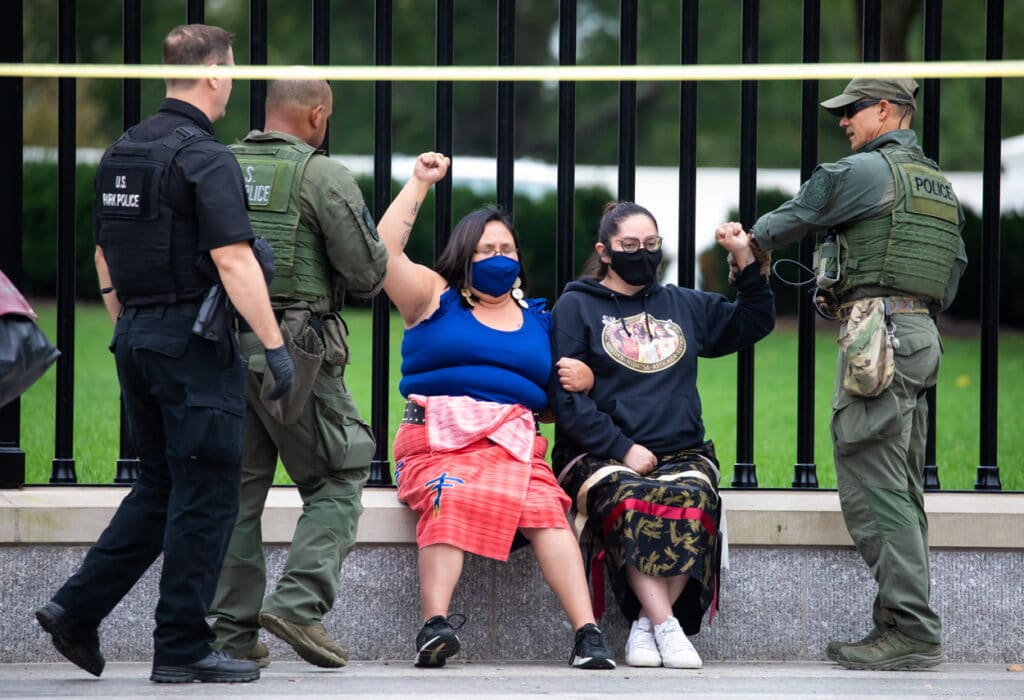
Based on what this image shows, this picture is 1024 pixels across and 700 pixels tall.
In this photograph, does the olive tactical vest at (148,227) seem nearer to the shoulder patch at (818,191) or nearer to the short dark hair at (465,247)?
the short dark hair at (465,247)

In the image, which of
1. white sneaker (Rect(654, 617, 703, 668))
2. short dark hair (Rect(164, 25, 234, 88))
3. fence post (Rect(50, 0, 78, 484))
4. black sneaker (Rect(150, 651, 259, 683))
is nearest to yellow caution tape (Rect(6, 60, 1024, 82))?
short dark hair (Rect(164, 25, 234, 88))

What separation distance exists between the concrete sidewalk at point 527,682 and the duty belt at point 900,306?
1.14 meters

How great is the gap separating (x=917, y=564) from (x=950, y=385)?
759cm

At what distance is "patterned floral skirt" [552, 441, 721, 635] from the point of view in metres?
4.32

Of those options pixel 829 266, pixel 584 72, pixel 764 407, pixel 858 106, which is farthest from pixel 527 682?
pixel 764 407

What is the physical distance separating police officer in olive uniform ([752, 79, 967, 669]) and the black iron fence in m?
0.28

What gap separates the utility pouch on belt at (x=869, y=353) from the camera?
169 inches

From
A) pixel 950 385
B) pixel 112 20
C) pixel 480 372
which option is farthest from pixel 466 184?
pixel 480 372

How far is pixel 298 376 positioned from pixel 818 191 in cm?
174

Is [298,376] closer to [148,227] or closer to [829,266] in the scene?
[148,227]

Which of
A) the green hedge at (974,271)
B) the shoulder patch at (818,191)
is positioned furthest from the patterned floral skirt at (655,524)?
the green hedge at (974,271)

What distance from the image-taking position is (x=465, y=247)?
4652mm

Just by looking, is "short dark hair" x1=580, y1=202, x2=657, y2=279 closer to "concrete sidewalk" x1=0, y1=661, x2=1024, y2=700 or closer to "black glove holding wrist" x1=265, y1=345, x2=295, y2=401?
"concrete sidewalk" x1=0, y1=661, x2=1024, y2=700

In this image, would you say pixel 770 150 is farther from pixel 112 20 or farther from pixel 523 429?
pixel 523 429
